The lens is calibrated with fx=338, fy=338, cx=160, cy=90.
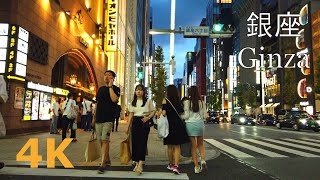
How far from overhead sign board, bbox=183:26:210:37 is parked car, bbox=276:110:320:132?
16234 millimetres

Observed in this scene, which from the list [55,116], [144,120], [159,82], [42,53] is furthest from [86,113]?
[159,82]

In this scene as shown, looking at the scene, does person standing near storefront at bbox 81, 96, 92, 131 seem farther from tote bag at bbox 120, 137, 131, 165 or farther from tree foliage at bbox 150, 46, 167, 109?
tree foliage at bbox 150, 46, 167, 109

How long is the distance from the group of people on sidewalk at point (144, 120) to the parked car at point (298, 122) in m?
22.0

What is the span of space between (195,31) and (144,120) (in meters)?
8.86

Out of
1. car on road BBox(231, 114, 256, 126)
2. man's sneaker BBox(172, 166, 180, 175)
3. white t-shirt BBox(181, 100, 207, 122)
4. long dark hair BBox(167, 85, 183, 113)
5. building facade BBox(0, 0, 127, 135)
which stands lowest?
man's sneaker BBox(172, 166, 180, 175)

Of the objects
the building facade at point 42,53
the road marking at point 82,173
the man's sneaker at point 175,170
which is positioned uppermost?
the building facade at point 42,53

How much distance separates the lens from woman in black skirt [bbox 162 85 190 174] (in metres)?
6.84

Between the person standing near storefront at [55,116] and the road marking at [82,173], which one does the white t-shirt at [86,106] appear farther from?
the road marking at [82,173]

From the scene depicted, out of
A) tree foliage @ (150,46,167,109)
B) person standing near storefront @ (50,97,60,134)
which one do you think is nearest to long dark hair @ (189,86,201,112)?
person standing near storefront @ (50,97,60,134)

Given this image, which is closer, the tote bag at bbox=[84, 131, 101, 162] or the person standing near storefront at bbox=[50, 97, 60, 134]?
the tote bag at bbox=[84, 131, 101, 162]

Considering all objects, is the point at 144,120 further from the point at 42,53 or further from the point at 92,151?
the point at 42,53

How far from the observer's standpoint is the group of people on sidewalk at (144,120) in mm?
6625

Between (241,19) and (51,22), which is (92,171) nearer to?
(51,22)

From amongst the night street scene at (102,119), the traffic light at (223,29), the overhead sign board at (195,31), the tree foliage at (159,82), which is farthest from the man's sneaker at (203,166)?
the tree foliage at (159,82)
